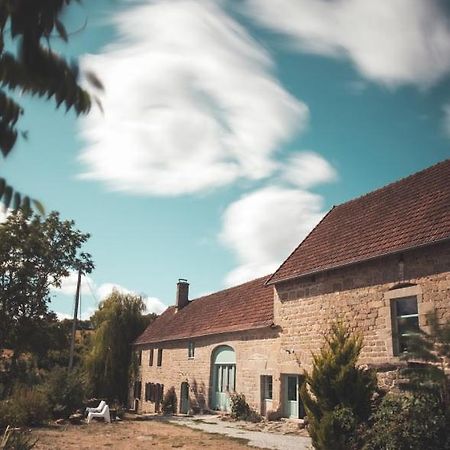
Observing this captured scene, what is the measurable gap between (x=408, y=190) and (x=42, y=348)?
20.7 metres

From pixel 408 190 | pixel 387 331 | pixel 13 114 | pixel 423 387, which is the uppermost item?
pixel 408 190

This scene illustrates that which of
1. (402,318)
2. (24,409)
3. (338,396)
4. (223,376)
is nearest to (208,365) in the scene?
(223,376)

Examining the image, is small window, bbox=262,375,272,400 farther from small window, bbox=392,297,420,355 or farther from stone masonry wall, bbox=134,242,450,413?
small window, bbox=392,297,420,355

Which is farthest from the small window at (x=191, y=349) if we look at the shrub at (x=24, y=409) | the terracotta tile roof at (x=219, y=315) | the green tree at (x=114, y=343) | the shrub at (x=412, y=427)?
the shrub at (x=412, y=427)

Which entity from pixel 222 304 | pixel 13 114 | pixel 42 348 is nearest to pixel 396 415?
pixel 13 114

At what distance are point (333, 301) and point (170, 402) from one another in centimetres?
1523

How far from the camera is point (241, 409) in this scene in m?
18.9

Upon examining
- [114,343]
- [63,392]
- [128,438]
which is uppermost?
[114,343]

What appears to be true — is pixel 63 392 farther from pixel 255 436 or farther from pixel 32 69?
pixel 32 69

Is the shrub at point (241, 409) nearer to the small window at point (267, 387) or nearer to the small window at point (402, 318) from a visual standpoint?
the small window at point (267, 387)

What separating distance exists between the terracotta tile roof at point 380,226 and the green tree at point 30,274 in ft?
45.5

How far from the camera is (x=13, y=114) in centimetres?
237

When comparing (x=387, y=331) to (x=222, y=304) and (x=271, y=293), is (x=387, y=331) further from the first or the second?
(x=222, y=304)

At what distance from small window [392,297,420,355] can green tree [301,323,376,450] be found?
1844 mm
